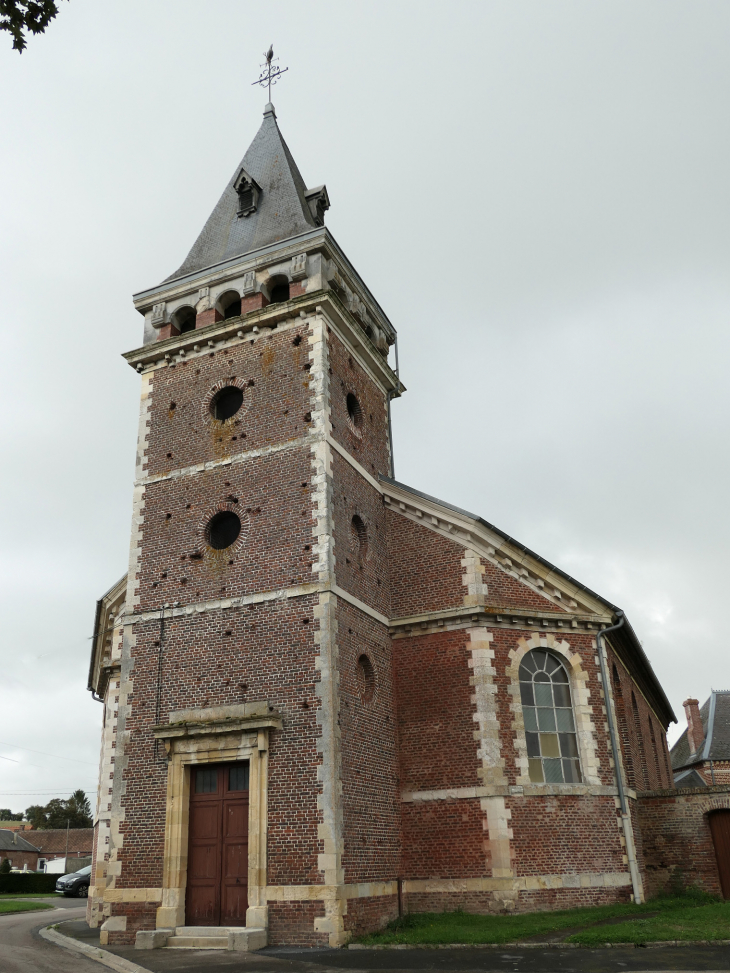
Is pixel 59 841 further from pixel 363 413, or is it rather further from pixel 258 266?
pixel 258 266

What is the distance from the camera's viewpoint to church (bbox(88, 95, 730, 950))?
13.9m


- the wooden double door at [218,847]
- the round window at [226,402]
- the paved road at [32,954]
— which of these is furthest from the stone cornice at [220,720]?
the round window at [226,402]

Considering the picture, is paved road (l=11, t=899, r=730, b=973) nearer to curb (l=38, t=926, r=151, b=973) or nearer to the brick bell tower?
curb (l=38, t=926, r=151, b=973)

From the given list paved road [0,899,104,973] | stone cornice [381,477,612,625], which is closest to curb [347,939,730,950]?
paved road [0,899,104,973]

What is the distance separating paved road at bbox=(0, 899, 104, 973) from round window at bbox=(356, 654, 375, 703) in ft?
20.3

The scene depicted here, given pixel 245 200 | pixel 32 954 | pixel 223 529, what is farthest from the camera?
pixel 245 200

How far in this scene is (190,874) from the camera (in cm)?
1420

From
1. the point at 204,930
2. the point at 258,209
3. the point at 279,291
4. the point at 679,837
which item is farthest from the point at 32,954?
the point at 258,209

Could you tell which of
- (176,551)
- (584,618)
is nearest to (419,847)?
(584,618)

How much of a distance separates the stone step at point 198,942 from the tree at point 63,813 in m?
77.4

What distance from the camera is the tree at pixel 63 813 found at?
8350 cm

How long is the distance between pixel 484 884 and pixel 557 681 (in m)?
4.29

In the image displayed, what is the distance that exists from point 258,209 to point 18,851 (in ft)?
194

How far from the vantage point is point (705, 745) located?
42.0 metres
